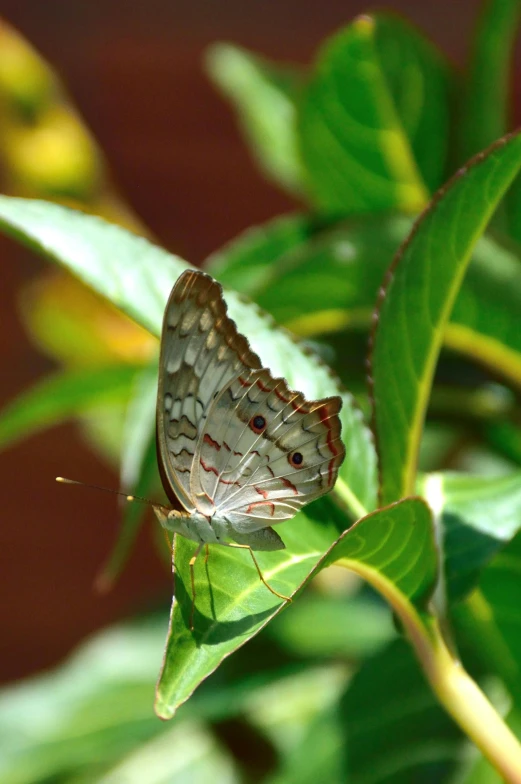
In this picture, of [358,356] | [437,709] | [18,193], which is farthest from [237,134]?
[437,709]

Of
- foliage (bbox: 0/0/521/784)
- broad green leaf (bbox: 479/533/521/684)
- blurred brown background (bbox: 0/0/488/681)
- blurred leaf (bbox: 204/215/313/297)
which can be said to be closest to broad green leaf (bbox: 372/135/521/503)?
foliage (bbox: 0/0/521/784)

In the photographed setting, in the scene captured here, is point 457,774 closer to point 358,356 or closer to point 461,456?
point 358,356

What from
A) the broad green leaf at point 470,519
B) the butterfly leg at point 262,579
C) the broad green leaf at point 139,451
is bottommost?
the broad green leaf at point 139,451

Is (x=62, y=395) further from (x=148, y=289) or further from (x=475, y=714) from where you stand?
(x=475, y=714)

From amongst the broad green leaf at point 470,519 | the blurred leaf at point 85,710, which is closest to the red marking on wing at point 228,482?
the broad green leaf at point 470,519

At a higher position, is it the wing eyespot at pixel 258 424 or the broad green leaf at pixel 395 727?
the wing eyespot at pixel 258 424

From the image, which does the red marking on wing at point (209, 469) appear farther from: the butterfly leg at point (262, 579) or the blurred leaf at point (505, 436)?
the blurred leaf at point (505, 436)
